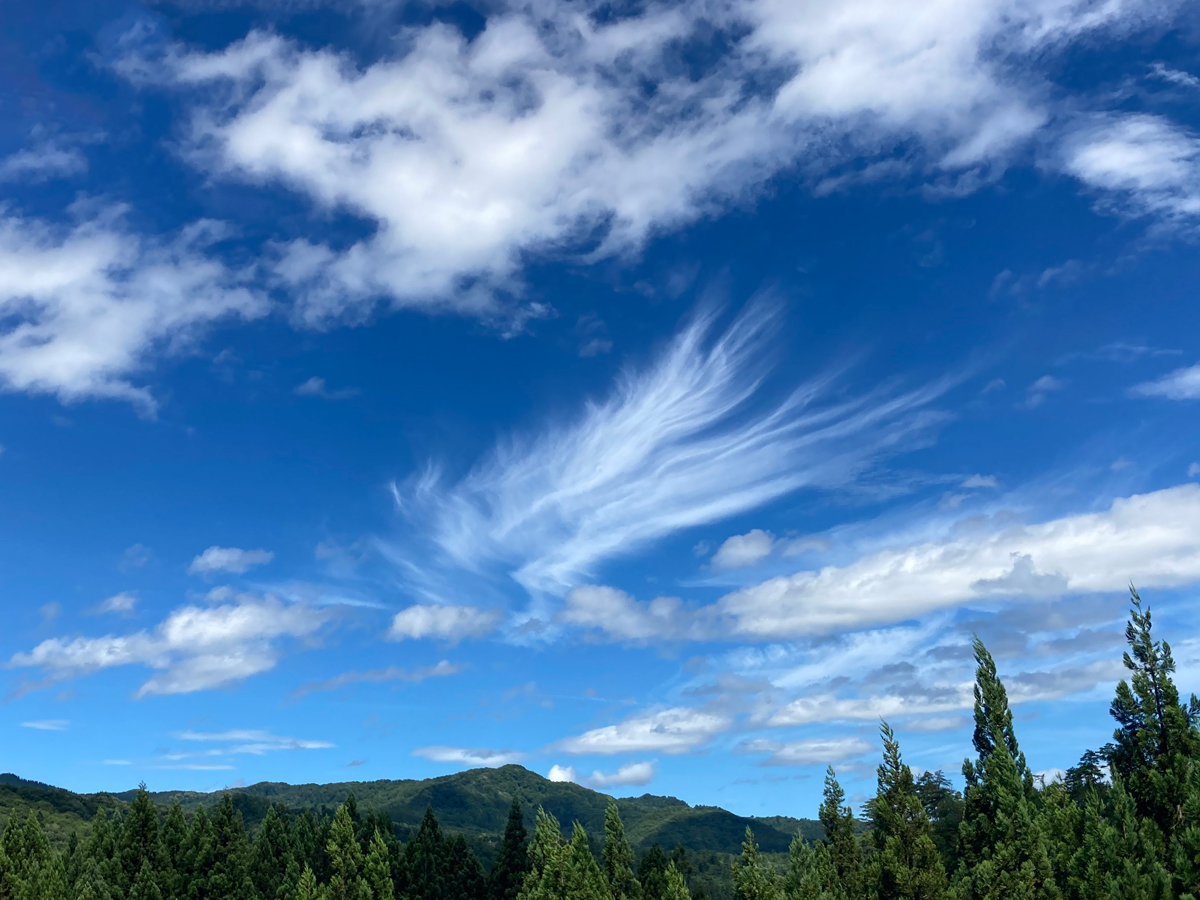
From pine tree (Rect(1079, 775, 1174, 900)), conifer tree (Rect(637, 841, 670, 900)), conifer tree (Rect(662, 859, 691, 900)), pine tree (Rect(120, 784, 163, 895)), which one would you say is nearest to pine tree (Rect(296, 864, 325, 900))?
pine tree (Rect(120, 784, 163, 895))

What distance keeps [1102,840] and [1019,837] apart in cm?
748

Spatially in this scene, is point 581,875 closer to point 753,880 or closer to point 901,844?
point 753,880

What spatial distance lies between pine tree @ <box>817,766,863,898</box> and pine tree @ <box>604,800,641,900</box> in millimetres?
20037

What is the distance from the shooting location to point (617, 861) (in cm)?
6494

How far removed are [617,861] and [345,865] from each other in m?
19.6

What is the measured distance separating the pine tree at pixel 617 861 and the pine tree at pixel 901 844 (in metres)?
28.2

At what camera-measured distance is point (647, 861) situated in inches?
3307

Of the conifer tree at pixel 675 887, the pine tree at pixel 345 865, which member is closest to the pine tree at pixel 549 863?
the conifer tree at pixel 675 887

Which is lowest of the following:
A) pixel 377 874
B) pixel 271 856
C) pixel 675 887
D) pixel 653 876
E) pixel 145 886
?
pixel 653 876

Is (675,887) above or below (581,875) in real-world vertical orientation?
below

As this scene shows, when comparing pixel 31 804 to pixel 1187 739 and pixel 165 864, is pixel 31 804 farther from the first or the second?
pixel 1187 739

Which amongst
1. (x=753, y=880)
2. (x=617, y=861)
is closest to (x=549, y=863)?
(x=617, y=861)

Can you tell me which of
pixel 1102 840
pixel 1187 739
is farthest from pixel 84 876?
pixel 1187 739

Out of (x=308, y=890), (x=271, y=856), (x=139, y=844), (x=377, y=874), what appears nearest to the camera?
(x=308, y=890)
